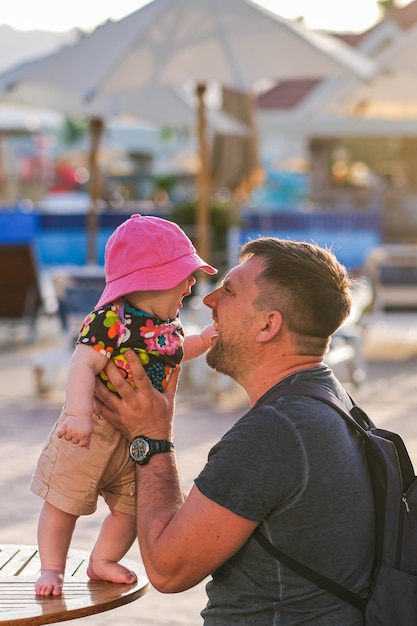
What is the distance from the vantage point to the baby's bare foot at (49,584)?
309cm

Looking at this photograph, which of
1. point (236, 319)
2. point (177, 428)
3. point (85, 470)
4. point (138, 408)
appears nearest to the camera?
point (236, 319)

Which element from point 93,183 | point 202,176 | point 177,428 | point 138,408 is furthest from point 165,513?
point 93,183

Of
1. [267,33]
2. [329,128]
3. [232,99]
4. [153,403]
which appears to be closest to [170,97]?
[232,99]

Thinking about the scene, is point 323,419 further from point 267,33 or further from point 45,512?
point 267,33

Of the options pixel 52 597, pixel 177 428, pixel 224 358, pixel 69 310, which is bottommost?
pixel 177 428

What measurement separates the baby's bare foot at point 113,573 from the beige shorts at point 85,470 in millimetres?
130

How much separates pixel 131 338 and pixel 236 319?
0.37 m

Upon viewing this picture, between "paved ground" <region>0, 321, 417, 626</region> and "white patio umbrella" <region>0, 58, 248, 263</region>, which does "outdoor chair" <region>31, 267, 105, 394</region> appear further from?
"white patio umbrella" <region>0, 58, 248, 263</region>

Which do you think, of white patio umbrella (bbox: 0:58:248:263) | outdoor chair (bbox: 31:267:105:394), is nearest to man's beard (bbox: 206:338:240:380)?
outdoor chair (bbox: 31:267:105:394)

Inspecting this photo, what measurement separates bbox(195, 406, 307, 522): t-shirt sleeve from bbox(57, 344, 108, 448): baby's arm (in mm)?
446

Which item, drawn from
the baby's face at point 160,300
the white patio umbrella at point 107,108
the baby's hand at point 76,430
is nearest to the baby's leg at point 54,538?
the baby's hand at point 76,430

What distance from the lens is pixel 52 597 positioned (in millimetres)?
3066

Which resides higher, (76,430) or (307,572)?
(76,430)

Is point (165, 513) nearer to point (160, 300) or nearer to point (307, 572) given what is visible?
point (307, 572)
